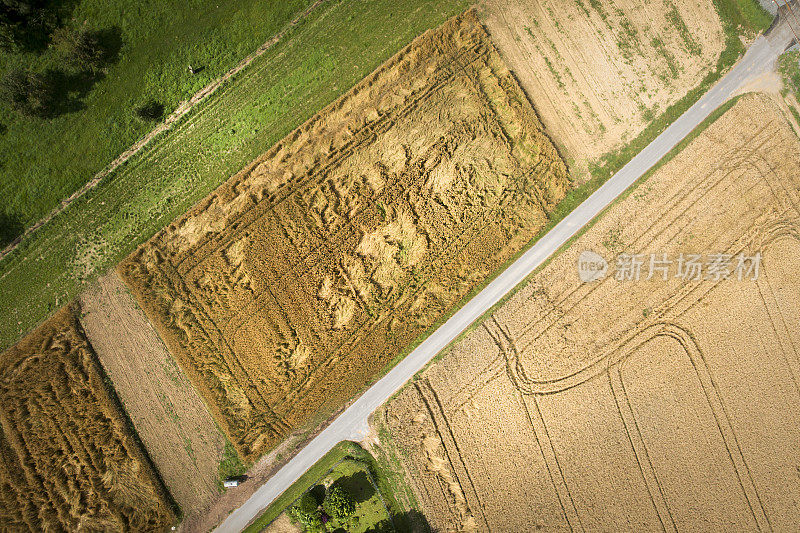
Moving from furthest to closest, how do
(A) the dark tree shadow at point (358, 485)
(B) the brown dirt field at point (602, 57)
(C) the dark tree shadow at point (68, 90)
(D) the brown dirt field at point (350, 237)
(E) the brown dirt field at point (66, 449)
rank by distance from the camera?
1. (B) the brown dirt field at point (602, 57)
2. (C) the dark tree shadow at point (68, 90)
3. (D) the brown dirt field at point (350, 237)
4. (A) the dark tree shadow at point (358, 485)
5. (E) the brown dirt field at point (66, 449)

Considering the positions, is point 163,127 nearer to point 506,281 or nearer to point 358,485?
point 506,281

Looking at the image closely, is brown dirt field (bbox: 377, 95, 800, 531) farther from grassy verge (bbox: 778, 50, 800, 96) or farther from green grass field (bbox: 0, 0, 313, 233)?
green grass field (bbox: 0, 0, 313, 233)

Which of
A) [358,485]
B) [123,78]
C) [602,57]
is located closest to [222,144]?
[123,78]

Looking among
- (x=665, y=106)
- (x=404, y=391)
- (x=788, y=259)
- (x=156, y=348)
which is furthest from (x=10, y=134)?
(x=788, y=259)

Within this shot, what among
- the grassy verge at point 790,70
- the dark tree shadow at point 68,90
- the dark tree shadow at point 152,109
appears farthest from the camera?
the grassy verge at point 790,70

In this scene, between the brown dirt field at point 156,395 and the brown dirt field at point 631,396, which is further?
the brown dirt field at point 156,395

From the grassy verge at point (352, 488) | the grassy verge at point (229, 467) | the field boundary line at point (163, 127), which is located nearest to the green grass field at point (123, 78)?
the field boundary line at point (163, 127)

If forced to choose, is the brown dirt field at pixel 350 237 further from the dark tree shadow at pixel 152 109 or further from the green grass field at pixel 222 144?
the dark tree shadow at pixel 152 109
